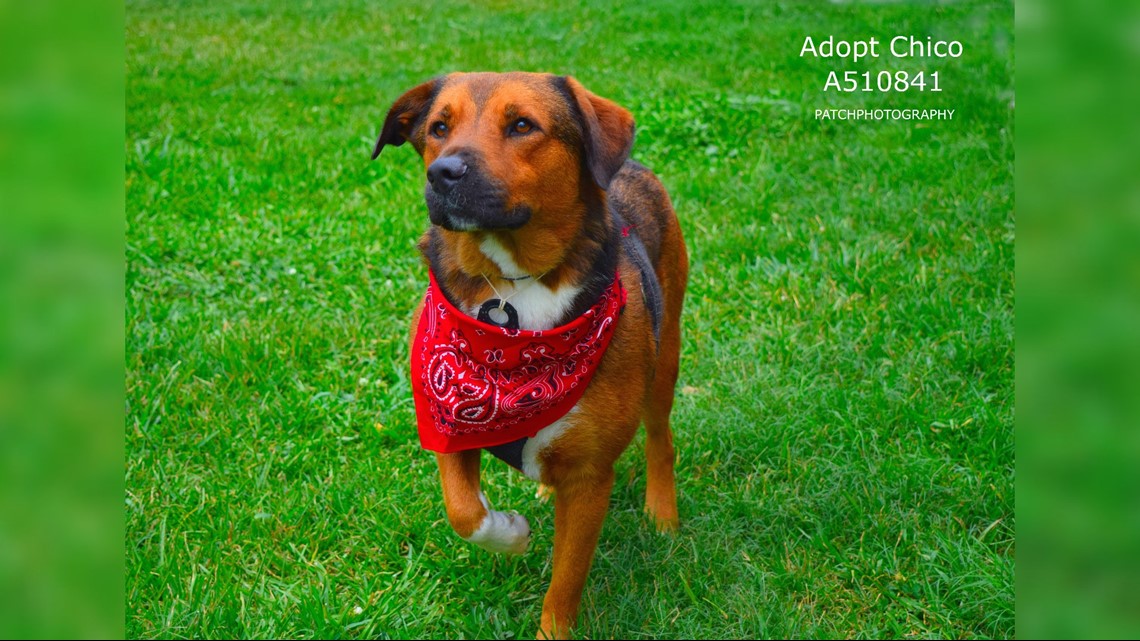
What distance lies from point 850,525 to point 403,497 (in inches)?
73.4

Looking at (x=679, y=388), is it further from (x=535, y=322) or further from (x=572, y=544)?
(x=535, y=322)

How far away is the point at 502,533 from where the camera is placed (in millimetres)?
3264

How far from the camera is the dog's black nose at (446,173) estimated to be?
112 inches

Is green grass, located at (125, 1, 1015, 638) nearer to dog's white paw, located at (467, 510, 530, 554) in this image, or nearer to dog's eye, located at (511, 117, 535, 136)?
dog's white paw, located at (467, 510, 530, 554)

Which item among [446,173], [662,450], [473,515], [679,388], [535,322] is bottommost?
[679,388]

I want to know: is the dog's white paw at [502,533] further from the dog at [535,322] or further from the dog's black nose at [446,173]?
the dog's black nose at [446,173]

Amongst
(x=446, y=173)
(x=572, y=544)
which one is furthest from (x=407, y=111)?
(x=572, y=544)

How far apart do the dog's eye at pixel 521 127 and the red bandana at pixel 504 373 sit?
1.98ft

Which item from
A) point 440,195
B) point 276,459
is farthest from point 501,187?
point 276,459

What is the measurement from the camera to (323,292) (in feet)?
19.1

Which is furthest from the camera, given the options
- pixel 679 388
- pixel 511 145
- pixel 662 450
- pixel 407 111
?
pixel 679 388

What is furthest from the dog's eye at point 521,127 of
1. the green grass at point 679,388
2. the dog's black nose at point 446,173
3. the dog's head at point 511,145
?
the green grass at point 679,388

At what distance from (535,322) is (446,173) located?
0.65 meters
